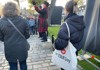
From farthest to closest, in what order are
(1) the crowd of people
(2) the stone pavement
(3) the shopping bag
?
1. (2) the stone pavement
2. (1) the crowd of people
3. (3) the shopping bag

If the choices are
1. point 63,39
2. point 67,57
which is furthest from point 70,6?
point 67,57

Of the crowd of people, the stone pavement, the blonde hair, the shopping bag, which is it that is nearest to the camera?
the shopping bag

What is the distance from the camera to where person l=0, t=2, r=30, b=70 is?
382 cm

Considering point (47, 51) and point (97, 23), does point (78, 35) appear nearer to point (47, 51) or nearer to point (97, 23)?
point (97, 23)

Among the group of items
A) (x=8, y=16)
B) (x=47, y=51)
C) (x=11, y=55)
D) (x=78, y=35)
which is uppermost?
(x=8, y=16)

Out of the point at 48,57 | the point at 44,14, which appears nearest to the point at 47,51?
the point at 48,57

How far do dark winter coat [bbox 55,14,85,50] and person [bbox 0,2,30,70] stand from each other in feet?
2.39

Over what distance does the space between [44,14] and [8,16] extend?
14.6ft

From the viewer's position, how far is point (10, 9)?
380 centimetres

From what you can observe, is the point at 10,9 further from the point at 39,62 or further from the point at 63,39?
the point at 39,62

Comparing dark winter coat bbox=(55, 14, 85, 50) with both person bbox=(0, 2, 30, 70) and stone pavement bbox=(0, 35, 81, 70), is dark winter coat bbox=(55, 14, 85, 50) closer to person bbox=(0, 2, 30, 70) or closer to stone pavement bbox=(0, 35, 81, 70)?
person bbox=(0, 2, 30, 70)

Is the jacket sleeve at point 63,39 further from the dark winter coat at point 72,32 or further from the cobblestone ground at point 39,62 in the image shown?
the cobblestone ground at point 39,62

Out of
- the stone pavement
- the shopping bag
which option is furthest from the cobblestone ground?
the shopping bag

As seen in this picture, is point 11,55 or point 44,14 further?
point 44,14
